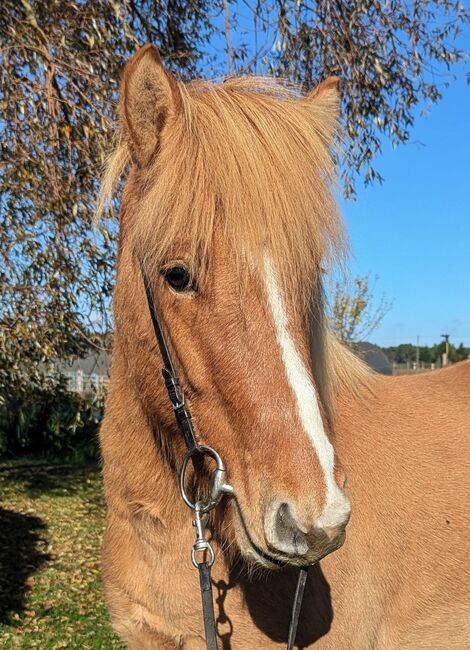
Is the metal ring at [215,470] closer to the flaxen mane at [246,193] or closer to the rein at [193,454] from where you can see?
the rein at [193,454]

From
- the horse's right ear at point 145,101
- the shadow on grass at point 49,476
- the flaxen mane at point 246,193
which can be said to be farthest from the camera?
the shadow on grass at point 49,476

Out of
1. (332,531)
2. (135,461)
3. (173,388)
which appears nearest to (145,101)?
(173,388)

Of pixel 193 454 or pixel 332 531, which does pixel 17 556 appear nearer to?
pixel 193 454

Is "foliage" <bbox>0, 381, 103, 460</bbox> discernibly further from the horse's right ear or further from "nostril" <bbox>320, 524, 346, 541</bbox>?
"nostril" <bbox>320, 524, 346, 541</bbox>

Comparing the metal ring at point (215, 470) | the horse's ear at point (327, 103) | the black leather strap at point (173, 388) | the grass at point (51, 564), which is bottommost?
the grass at point (51, 564)

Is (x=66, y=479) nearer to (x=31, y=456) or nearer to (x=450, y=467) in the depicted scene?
(x=31, y=456)

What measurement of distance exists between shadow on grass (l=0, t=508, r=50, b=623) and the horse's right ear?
4912mm

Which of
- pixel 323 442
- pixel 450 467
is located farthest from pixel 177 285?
pixel 450 467

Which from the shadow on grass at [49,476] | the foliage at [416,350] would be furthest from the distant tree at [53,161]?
the foliage at [416,350]

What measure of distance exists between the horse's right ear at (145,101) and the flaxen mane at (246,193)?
0.13 feet

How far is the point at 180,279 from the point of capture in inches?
70.2

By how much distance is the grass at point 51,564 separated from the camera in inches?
202

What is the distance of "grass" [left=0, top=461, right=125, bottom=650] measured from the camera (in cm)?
514

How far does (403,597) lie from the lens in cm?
237
